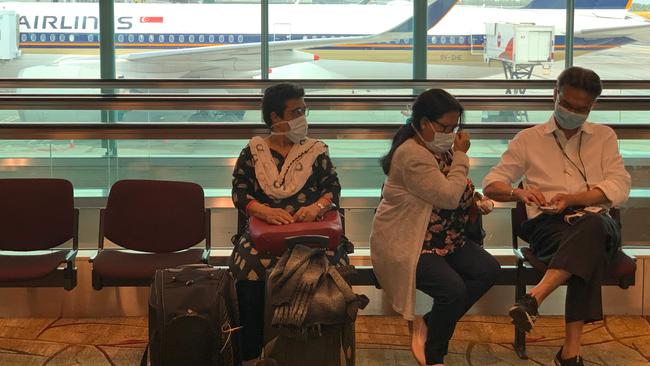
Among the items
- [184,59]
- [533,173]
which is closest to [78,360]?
[533,173]

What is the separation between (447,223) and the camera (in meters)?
4.02

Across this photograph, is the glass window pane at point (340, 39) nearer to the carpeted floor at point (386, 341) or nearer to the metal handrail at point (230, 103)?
the metal handrail at point (230, 103)

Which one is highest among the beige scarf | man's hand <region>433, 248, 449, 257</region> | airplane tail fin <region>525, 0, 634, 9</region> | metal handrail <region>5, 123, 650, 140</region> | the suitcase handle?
airplane tail fin <region>525, 0, 634, 9</region>

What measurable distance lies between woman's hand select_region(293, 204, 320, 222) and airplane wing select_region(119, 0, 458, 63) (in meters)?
8.32

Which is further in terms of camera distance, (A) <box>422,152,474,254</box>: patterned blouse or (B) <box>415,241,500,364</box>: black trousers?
(A) <box>422,152,474,254</box>: patterned blouse

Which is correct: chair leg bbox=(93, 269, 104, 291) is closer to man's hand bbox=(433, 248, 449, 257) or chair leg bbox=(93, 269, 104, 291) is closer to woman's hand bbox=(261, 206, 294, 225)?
woman's hand bbox=(261, 206, 294, 225)

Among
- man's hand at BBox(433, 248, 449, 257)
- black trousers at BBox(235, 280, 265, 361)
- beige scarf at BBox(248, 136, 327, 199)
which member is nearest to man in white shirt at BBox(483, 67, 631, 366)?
man's hand at BBox(433, 248, 449, 257)

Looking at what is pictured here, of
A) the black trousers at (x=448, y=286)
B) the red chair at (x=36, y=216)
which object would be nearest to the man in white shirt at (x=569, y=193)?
the black trousers at (x=448, y=286)

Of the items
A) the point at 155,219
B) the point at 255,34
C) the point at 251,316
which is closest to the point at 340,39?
the point at 255,34

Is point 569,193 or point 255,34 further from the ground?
point 255,34

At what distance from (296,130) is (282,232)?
576 millimetres

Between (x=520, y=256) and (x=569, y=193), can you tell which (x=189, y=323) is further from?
(x=569, y=193)

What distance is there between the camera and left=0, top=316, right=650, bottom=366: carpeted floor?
163 inches

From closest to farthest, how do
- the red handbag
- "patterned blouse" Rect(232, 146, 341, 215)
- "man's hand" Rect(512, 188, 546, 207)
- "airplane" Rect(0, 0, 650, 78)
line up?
1. the red handbag
2. "man's hand" Rect(512, 188, 546, 207)
3. "patterned blouse" Rect(232, 146, 341, 215)
4. "airplane" Rect(0, 0, 650, 78)
